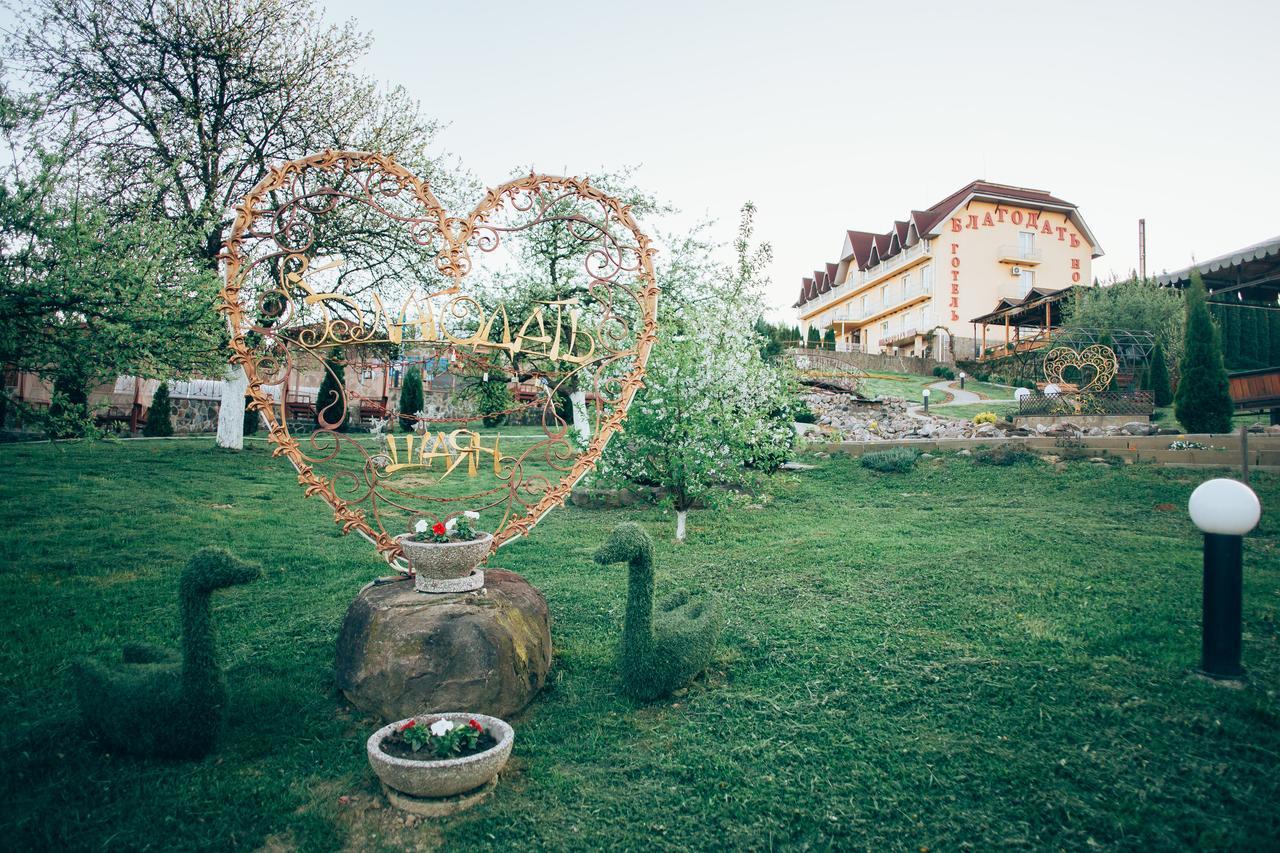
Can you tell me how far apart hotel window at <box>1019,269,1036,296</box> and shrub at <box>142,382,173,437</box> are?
1521 inches

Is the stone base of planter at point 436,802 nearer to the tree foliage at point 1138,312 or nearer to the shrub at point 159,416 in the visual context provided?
the shrub at point 159,416

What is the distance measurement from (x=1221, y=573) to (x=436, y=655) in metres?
4.75

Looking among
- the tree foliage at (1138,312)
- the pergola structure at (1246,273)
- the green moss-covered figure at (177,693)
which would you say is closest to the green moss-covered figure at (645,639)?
the green moss-covered figure at (177,693)

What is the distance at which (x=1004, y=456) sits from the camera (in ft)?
36.5

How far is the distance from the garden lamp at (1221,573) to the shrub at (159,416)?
68.2 ft

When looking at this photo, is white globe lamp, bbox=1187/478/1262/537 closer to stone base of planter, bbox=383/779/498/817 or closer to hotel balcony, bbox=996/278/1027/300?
stone base of planter, bbox=383/779/498/817

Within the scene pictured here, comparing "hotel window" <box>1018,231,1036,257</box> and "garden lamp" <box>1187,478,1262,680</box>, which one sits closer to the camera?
"garden lamp" <box>1187,478,1262,680</box>

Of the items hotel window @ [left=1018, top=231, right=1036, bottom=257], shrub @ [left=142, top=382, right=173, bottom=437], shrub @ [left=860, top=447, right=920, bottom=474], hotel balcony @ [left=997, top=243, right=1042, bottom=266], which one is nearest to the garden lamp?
shrub @ [left=860, top=447, right=920, bottom=474]

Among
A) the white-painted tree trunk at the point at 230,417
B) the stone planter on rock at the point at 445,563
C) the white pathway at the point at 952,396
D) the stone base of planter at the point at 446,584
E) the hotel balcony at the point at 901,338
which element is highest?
the hotel balcony at the point at 901,338

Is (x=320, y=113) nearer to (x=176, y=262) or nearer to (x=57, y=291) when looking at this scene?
(x=176, y=262)

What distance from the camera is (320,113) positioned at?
45.2 feet

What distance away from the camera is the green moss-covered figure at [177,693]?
3.49 meters

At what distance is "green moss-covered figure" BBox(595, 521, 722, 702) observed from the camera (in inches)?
167


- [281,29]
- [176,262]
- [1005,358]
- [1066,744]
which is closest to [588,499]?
[176,262]
